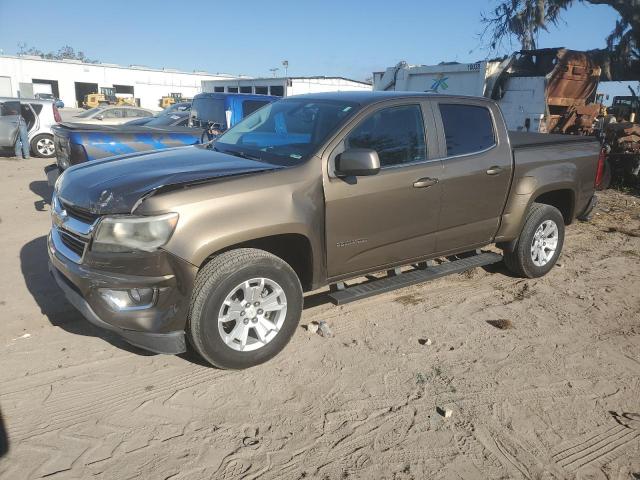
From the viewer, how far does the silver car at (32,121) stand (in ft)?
43.0

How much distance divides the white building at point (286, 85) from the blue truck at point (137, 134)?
73.1 ft

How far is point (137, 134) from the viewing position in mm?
7367

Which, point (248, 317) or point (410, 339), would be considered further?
point (410, 339)

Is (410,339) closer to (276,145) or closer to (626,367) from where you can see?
(626,367)

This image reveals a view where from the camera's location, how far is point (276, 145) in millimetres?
3988

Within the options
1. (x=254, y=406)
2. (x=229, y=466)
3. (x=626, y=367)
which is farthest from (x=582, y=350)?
(x=229, y=466)

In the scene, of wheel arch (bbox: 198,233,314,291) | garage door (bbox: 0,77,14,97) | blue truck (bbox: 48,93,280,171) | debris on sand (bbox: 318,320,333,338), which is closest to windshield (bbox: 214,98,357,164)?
wheel arch (bbox: 198,233,314,291)

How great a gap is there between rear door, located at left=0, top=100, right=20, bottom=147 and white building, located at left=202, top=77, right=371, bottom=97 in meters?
19.0

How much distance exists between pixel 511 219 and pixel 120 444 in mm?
3949

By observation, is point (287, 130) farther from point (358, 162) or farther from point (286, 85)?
point (286, 85)

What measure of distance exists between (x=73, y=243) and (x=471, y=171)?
327 cm

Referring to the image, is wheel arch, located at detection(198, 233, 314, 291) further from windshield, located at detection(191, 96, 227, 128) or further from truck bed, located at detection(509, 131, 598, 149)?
windshield, located at detection(191, 96, 227, 128)

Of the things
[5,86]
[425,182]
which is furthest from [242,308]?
[5,86]

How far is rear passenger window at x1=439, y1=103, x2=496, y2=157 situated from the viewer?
4383 millimetres
